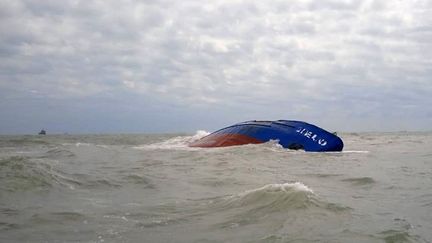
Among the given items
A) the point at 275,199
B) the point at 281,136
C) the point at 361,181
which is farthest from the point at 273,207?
the point at 281,136

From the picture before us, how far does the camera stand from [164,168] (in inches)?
509

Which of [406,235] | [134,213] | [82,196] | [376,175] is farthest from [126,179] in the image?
[406,235]

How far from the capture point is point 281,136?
21.8 m

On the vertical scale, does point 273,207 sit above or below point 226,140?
below

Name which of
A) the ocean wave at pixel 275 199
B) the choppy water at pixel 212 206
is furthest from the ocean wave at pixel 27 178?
the ocean wave at pixel 275 199

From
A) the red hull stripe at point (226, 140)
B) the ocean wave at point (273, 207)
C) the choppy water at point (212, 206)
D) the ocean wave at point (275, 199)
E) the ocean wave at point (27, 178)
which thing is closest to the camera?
the choppy water at point (212, 206)

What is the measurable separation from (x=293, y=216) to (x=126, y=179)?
536 centimetres

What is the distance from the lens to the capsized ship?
2056cm

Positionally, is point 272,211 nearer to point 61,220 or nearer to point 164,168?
point 61,220

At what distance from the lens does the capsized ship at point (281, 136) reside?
67.5 ft

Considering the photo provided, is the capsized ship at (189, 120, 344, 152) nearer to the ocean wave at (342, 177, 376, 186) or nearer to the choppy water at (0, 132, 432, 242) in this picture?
the choppy water at (0, 132, 432, 242)

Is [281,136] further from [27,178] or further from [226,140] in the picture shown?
[27,178]

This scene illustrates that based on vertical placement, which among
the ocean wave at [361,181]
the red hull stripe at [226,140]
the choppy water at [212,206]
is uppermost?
the red hull stripe at [226,140]

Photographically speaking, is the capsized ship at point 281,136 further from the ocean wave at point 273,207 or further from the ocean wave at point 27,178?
the ocean wave at point 273,207
